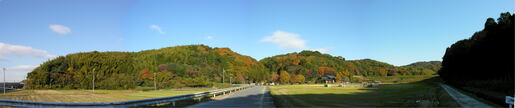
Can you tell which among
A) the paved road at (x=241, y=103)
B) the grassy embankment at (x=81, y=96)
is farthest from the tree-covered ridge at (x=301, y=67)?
the paved road at (x=241, y=103)

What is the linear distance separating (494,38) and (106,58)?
261 feet

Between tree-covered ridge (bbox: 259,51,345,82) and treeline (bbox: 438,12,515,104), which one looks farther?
tree-covered ridge (bbox: 259,51,345,82)

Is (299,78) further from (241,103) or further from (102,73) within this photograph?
(241,103)

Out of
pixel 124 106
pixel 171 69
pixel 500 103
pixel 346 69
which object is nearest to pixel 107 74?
pixel 171 69

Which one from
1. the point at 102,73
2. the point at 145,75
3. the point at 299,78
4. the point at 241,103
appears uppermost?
the point at 102,73

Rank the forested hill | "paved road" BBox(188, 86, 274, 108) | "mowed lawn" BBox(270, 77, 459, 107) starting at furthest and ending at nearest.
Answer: the forested hill
"mowed lawn" BBox(270, 77, 459, 107)
"paved road" BBox(188, 86, 274, 108)

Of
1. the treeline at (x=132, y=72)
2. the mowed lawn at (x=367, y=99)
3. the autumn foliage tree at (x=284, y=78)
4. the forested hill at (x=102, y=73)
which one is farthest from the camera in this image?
the autumn foliage tree at (x=284, y=78)

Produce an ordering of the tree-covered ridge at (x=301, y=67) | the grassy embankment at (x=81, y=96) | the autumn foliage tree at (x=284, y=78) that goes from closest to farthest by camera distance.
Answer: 1. the grassy embankment at (x=81, y=96)
2. the autumn foliage tree at (x=284, y=78)
3. the tree-covered ridge at (x=301, y=67)

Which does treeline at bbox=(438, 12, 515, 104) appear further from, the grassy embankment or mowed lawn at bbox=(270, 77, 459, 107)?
Result: the grassy embankment

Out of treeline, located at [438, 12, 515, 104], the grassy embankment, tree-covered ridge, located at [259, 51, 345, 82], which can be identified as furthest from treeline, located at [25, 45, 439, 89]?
treeline, located at [438, 12, 515, 104]

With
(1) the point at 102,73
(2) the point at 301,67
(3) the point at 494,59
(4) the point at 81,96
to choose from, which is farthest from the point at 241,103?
(2) the point at 301,67

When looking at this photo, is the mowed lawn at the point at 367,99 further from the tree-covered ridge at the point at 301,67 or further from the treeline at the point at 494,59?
the tree-covered ridge at the point at 301,67

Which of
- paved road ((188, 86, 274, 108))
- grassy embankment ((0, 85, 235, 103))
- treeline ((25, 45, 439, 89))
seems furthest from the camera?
treeline ((25, 45, 439, 89))

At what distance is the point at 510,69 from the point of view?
43875 mm
